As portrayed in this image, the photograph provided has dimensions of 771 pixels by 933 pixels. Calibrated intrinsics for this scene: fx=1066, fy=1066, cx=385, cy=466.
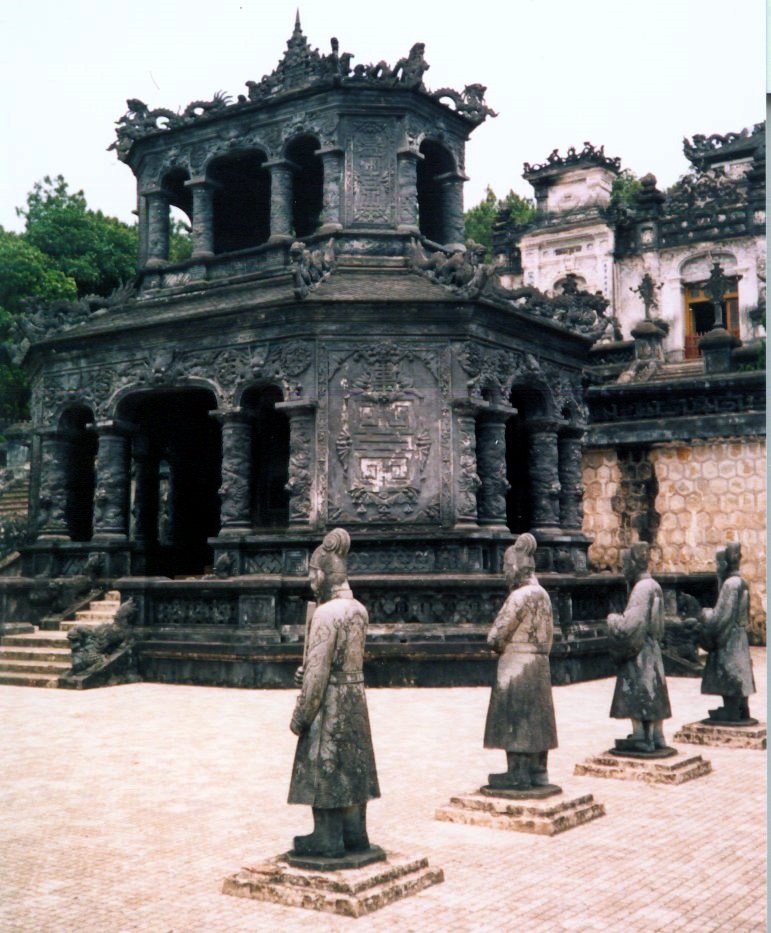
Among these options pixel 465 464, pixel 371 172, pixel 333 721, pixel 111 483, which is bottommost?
pixel 333 721

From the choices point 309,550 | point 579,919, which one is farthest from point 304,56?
point 579,919

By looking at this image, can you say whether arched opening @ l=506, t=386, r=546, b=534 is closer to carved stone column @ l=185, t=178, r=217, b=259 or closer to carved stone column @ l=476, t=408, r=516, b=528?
carved stone column @ l=476, t=408, r=516, b=528

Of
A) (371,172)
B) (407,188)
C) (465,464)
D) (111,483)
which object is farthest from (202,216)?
(465,464)

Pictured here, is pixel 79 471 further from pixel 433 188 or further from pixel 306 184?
pixel 433 188

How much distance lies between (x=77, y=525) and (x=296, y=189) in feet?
30.5

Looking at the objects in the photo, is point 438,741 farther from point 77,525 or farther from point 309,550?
point 77,525

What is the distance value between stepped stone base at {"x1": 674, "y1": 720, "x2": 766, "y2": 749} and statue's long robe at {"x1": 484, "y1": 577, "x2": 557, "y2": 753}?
390cm

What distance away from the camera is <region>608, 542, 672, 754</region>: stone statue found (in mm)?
10031

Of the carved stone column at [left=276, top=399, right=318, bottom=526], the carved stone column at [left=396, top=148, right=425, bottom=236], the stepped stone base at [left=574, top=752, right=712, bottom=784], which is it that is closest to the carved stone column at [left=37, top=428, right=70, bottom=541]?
the carved stone column at [left=276, top=399, right=318, bottom=526]

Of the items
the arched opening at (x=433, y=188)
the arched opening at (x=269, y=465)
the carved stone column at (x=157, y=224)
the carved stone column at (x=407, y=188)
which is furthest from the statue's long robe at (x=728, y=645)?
the carved stone column at (x=157, y=224)

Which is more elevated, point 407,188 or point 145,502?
point 407,188

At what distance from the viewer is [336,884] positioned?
629cm

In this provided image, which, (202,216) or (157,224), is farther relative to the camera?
(157,224)

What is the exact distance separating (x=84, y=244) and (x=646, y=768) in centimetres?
2407
